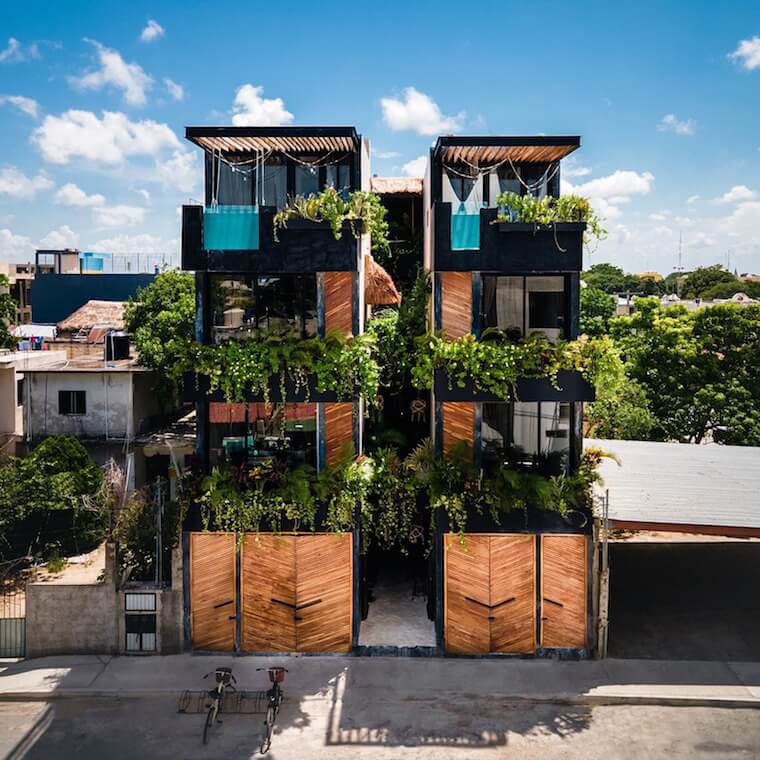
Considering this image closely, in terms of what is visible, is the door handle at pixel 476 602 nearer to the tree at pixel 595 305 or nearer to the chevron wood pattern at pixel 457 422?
the chevron wood pattern at pixel 457 422

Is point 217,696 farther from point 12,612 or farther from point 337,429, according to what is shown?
point 12,612

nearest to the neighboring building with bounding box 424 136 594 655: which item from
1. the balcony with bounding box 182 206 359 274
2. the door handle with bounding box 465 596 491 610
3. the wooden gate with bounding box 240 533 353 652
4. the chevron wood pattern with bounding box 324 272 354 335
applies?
the door handle with bounding box 465 596 491 610

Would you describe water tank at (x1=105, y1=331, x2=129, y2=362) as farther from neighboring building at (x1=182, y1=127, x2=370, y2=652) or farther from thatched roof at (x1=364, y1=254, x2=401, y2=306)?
neighboring building at (x1=182, y1=127, x2=370, y2=652)

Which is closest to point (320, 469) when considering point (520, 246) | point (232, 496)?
point (232, 496)

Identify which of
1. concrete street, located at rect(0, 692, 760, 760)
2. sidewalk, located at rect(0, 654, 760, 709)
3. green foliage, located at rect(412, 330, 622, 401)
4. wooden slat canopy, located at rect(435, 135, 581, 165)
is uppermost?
wooden slat canopy, located at rect(435, 135, 581, 165)

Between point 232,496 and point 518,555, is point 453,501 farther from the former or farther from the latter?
point 232,496

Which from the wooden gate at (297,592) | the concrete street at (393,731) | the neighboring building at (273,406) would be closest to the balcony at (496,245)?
the neighboring building at (273,406)

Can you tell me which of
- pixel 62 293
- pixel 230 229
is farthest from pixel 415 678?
pixel 62 293
